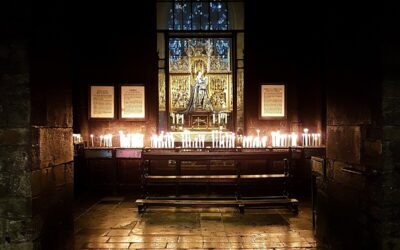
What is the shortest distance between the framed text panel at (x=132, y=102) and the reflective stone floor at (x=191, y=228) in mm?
2693

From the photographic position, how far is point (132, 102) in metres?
9.37

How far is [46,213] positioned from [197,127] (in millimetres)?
6272

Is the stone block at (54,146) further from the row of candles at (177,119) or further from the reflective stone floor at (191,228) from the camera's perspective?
the row of candles at (177,119)

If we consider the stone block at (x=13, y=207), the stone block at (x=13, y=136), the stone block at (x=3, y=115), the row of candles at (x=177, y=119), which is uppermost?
the row of candles at (x=177, y=119)

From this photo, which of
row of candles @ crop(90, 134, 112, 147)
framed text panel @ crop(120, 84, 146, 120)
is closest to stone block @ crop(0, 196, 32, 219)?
row of candles @ crop(90, 134, 112, 147)

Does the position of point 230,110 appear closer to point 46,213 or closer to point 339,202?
point 339,202

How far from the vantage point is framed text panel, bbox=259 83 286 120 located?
369 inches

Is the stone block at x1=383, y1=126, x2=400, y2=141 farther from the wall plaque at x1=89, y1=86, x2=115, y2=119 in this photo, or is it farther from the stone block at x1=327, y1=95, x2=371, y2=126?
the wall plaque at x1=89, y1=86, x2=115, y2=119

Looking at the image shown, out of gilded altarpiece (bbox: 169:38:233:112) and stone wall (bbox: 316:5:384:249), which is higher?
gilded altarpiece (bbox: 169:38:233:112)

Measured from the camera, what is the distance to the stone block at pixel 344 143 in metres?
3.79

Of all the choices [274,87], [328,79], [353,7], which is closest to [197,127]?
[274,87]

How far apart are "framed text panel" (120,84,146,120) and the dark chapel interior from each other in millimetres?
36

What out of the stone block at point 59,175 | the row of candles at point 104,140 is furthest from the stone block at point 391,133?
the row of candles at point 104,140

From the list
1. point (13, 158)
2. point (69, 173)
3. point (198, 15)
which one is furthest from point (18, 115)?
point (198, 15)
